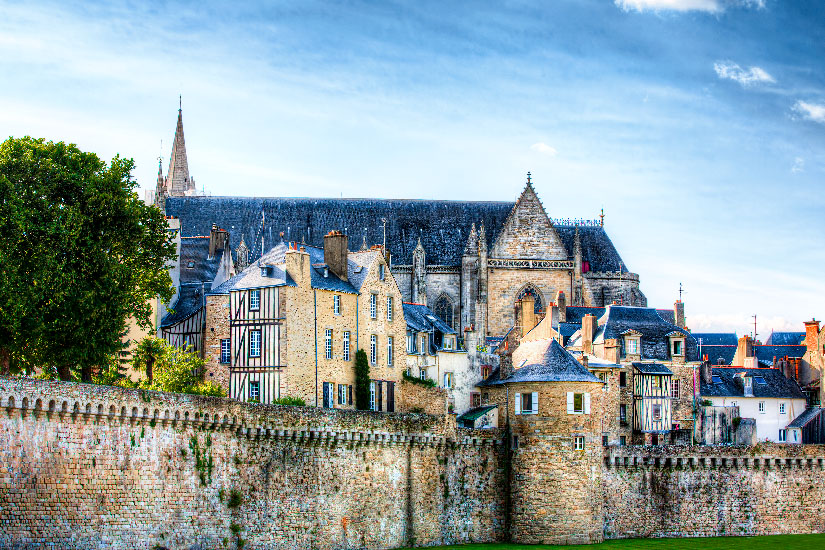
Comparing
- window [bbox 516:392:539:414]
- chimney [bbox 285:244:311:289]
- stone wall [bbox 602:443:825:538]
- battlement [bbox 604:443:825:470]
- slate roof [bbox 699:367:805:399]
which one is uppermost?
chimney [bbox 285:244:311:289]

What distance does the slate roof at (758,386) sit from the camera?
5178 cm

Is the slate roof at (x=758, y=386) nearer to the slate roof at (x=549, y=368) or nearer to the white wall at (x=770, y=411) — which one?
the white wall at (x=770, y=411)

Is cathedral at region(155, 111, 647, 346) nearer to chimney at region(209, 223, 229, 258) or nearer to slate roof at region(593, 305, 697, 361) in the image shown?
slate roof at region(593, 305, 697, 361)

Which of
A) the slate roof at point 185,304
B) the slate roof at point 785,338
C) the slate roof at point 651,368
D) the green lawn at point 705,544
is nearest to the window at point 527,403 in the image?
the green lawn at point 705,544

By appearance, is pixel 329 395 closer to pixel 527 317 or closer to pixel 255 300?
pixel 255 300

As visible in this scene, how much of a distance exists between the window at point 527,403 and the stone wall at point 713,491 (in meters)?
4.66

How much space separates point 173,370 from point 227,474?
24.2 feet

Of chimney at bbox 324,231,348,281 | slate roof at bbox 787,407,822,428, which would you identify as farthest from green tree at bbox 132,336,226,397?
slate roof at bbox 787,407,822,428

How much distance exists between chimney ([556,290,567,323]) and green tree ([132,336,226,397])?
2127 cm

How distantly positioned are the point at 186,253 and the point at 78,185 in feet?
50.2

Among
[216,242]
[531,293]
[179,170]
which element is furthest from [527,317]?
[179,170]

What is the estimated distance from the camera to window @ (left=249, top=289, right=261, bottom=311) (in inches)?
1544

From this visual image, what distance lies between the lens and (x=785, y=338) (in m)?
66.5

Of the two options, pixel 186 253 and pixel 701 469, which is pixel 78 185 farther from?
pixel 701 469
